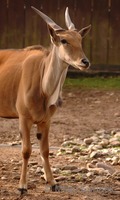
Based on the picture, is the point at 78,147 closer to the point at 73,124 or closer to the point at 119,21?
the point at 73,124

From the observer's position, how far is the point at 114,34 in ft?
52.1

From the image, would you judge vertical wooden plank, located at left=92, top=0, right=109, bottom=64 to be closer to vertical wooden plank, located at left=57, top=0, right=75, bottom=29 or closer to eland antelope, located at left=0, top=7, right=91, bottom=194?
vertical wooden plank, located at left=57, top=0, right=75, bottom=29

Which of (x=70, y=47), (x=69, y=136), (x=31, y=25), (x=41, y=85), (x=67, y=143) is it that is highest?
(x=70, y=47)

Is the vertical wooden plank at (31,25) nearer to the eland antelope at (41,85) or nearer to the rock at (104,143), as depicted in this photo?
the rock at (104,143)

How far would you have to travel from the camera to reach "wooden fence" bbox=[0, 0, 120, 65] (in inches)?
623

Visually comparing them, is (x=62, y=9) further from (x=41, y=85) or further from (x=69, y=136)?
(x=41, y=85)

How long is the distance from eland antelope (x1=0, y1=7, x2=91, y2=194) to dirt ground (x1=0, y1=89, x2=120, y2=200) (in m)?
0.19

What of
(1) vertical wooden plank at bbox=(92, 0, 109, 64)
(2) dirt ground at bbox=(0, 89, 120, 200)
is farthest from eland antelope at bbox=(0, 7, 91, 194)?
(1) vertical wooden plank at bbox=(92, 0, 109, 64)

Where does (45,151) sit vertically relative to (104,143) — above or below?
above

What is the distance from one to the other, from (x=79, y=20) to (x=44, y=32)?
2.46 ft

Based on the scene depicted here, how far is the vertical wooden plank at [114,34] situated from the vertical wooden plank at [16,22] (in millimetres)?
1829

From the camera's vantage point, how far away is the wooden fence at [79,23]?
51.9 ft

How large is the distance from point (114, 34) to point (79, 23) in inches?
29.6

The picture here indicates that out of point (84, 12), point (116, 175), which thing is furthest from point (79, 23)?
point (116, 175)
